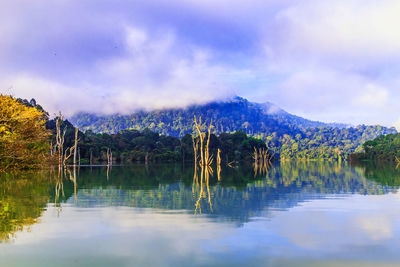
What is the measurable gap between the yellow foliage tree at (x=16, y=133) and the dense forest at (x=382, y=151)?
Result: 77.4 m

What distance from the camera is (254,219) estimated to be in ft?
28.5

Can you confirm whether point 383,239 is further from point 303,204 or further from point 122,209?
point 122,209

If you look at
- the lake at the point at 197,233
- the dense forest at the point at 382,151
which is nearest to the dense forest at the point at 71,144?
the lake at the point at 197,233

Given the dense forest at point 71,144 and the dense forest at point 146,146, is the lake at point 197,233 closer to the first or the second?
the dense forest at point 71,144

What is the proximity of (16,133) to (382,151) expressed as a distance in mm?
91723

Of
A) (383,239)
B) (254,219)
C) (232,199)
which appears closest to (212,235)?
(254,219)

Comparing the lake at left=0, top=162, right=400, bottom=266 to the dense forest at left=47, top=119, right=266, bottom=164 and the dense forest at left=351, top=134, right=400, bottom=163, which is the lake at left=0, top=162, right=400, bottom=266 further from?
the dense forest at left=351, top=134, right=400, bottom=163

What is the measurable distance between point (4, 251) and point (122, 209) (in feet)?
15.4

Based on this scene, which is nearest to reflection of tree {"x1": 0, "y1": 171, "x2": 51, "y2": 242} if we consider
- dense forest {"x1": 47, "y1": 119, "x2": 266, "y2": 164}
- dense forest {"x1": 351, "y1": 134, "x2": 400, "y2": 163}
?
dense forest {"x1": 47, "y1": 119, "x2": 266, "y2": 164}

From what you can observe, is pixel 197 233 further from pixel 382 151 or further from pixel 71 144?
pixel 382 151

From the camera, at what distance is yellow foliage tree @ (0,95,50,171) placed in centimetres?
2152

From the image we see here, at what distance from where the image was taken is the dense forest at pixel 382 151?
8717 centimetres

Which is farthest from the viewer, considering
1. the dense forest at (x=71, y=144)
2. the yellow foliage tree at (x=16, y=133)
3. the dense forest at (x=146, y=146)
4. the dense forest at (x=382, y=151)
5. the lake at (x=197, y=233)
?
the dense forest at (x=382, y=151)

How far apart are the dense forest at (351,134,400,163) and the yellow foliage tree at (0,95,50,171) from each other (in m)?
77.4
